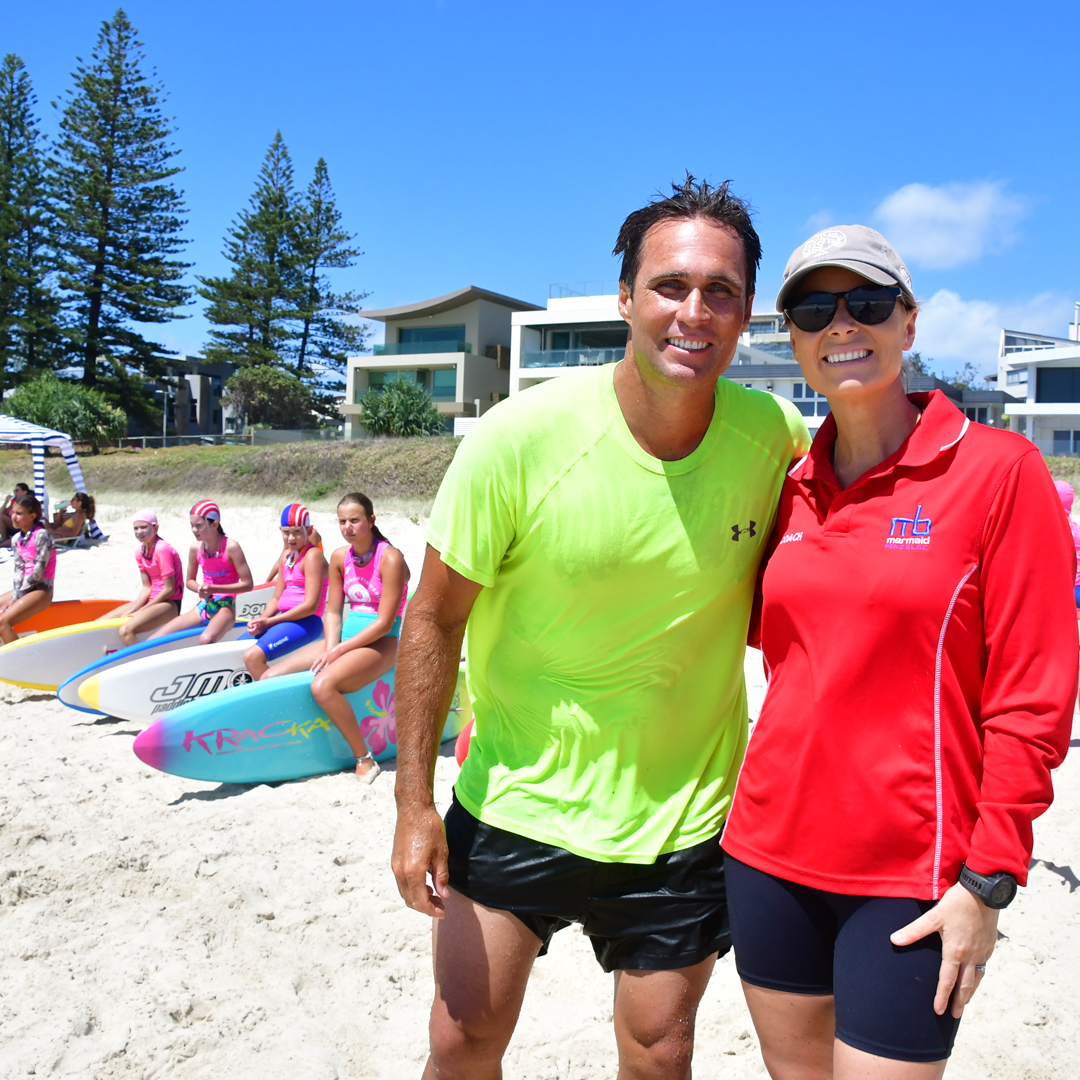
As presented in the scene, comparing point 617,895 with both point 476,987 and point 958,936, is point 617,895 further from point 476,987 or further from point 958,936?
point 958,936

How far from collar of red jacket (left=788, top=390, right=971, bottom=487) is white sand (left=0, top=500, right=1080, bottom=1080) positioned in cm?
203

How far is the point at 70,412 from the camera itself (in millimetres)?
30094

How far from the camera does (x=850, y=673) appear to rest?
5.47 ft

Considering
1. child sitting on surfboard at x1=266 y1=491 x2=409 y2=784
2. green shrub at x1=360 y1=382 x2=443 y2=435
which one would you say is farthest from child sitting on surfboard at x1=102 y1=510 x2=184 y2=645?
green shrub at x1=360 y1=382 x2=443 y2=435

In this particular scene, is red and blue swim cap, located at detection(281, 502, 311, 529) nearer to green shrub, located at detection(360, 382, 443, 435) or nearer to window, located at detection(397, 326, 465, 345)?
green shrub, located at detection(360, 382, 443, 435)

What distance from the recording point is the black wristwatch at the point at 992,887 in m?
1.51

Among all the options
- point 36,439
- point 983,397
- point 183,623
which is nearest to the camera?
point 183,623

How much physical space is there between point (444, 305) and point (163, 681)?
38462 mm

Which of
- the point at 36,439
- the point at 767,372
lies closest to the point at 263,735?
the point at 36,439

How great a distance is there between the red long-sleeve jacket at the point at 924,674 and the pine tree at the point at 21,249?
A: 40.9m

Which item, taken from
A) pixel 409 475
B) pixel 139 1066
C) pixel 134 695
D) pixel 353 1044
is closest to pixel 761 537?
pixel 353 1044

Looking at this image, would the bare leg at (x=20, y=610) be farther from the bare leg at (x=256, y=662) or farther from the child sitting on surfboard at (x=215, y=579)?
the bare leg at (x=256, y=662)

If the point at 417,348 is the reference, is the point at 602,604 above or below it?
below

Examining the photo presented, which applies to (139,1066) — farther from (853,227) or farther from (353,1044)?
(853,227)
